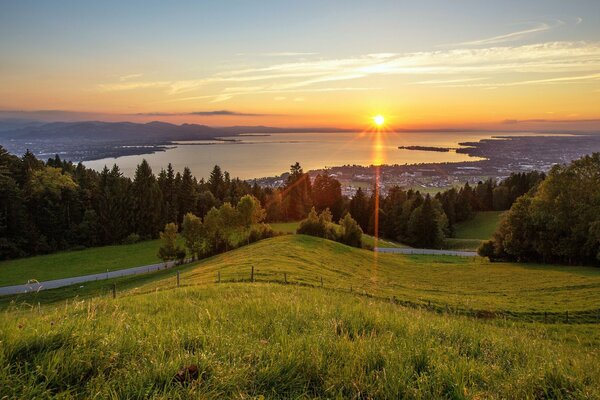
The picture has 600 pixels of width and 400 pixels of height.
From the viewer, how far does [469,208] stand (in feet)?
343

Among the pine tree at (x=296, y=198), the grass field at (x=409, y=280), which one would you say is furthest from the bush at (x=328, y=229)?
the pine tree at (x=296, y=198)

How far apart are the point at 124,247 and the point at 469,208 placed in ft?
304

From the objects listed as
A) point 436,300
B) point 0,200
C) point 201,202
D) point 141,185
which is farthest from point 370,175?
point 436,300

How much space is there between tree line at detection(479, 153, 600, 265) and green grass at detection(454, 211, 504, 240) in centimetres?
4163

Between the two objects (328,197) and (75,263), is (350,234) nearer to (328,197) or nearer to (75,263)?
(75,263)

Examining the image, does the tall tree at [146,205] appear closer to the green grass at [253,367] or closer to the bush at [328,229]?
the bush at [328,229]

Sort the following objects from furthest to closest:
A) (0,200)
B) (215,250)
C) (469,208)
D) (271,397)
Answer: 1. (469,208)
2. (0,200)
3. (215,250)
4. (271,397)

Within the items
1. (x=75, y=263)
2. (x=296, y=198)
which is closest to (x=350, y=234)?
(x=296, y=198)

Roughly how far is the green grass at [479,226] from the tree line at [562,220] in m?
41.6

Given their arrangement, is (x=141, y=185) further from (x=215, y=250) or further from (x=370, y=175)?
(x=370, y=175)

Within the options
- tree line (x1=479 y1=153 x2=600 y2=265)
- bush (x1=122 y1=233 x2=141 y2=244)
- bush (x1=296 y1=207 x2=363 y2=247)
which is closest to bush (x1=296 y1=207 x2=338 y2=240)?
bush (x1=296 y1=207 x2=363 y2=247)

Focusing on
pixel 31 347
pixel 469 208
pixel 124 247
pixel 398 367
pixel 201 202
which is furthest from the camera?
pixel 469 208

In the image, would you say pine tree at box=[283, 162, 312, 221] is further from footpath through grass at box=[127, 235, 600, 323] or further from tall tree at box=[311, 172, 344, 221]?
footpath through grass at box=[127, 235, 600, 323]

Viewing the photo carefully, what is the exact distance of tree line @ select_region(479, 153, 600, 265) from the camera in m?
46.2
